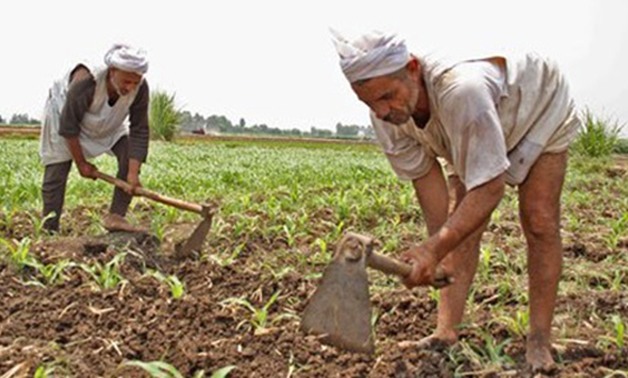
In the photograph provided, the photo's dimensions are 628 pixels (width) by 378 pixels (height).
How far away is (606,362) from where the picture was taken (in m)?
3.08

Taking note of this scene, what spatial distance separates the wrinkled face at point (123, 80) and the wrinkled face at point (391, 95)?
2.62m

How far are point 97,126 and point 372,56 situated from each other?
3264 mm

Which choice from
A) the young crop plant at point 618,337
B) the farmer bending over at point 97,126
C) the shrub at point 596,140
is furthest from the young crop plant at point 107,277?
the shrub at point 596,140

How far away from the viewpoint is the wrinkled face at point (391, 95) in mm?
2676

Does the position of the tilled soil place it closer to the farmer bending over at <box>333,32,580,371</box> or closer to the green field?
the green field

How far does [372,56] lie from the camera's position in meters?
2.59

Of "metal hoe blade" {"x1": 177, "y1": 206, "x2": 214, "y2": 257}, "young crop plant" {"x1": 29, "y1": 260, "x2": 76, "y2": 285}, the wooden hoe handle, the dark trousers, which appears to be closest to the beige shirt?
"young crop plant" {"x1": 29, "y1": 260, "x2": 76, "y2": 285}

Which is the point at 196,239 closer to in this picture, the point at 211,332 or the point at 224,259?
the point at 224,259

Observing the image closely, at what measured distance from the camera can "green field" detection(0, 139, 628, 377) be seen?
9.57 ft

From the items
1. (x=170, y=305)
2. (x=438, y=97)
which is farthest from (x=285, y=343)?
(x=438, y=97)

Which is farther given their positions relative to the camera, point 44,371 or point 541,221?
point 541,221

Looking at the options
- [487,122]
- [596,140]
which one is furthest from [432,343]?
[596,140]

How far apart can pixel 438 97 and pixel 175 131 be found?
22.7 meters

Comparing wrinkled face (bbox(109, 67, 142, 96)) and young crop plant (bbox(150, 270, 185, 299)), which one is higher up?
wrinkled face (bbox(109, 67, 142, 96))
